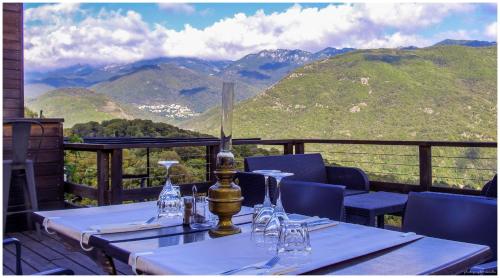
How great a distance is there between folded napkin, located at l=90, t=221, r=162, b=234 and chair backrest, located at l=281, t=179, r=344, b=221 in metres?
0.75

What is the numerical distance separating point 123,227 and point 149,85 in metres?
8.75

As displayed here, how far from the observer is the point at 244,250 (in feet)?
4.51

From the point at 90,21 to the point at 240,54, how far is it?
3.87 metres

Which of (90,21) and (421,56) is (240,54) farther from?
(421,56)

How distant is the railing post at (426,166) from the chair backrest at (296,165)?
1.01 metres

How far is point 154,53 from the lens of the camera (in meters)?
10.2

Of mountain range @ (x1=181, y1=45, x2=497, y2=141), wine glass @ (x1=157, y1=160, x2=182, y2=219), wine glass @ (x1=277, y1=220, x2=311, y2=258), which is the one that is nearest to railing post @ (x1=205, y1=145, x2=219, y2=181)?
wine glass @ (x1=157, y1=160, x2=182, y2=219)

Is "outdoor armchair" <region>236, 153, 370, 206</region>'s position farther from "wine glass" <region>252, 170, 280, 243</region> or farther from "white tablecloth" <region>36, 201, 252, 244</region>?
"wine glass" <region>252, 170, 280, 243</region>

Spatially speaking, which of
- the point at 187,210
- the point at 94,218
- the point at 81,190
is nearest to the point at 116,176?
the point at 81,190

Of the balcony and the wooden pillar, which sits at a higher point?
the wooden pillar

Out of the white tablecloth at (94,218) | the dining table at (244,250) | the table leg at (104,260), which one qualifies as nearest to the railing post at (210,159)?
the white tablecloth at (94,218)

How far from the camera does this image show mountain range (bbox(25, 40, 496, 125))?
900cm

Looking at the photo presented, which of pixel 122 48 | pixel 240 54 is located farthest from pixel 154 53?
pixel 240 54

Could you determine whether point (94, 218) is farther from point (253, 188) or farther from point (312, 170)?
point (312, 170)
